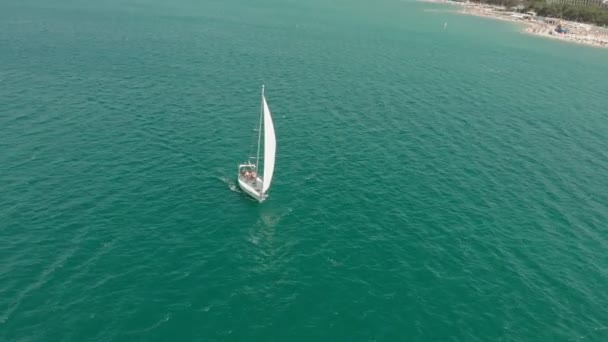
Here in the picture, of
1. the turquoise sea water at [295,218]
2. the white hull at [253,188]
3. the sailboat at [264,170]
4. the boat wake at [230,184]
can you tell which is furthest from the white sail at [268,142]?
the boat wake at [230,184]

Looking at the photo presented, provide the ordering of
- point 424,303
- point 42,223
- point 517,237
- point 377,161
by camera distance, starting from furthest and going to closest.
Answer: point 377,161, point 517,237, point 42,223, point 424,303

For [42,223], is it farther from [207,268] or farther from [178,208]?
[207,268]

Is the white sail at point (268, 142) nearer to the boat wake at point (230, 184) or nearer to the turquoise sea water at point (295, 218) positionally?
the turquoise sea water at point (295, 218)

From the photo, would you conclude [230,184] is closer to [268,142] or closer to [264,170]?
[264,170]

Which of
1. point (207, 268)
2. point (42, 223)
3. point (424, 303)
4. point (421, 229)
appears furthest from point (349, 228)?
point (42, 223)

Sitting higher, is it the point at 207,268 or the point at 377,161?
the point at 377,161

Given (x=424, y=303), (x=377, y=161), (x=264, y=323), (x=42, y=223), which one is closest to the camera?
(x=264, y=323)

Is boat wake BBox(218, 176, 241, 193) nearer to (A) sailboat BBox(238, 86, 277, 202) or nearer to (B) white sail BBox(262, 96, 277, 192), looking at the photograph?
(A) sailboat BBox(238, 86, 277, 202)
